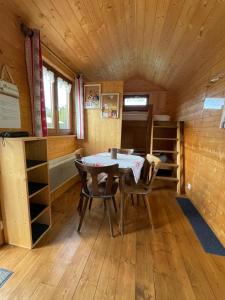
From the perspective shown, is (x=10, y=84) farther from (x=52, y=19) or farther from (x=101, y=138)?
(x=101, y=138)

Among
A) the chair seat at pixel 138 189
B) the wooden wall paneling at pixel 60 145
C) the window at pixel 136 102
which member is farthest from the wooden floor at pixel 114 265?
the window at pixel 136 102

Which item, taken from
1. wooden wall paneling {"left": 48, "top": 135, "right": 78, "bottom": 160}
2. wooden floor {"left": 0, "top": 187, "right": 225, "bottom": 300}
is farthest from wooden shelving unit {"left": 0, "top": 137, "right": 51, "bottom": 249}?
wooden wall paneling {"left": 48, "top": 135, "right": 78, "bottom": 160}

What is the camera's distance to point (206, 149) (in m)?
2.26

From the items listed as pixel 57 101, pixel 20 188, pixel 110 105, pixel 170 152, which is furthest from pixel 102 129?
pixel 20 188

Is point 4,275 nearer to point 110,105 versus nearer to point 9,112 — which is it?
point 9,112

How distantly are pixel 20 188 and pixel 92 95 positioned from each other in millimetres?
2513

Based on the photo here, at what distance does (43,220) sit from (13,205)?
48 centimetres

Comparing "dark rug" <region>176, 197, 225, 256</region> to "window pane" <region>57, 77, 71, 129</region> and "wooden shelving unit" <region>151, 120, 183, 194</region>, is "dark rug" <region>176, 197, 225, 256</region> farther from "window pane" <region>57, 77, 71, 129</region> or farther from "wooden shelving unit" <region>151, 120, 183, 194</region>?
"window pane" <region>57, 77, 71, 129</region>

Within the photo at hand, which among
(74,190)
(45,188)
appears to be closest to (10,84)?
(45,188)

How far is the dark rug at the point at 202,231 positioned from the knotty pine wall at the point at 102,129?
1.74m

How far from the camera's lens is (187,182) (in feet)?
9.75

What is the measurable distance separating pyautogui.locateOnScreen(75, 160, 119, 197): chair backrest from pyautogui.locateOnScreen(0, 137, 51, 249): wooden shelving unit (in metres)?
0.42

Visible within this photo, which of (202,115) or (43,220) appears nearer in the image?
(43,220)

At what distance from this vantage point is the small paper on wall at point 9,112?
5.12 ft
